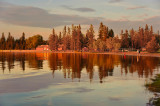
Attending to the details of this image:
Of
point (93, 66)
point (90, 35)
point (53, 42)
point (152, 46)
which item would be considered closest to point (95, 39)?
point (90, 35)

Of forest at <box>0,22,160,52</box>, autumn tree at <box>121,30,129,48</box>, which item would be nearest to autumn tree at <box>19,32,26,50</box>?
forest at <box>0,22,160,52</box>

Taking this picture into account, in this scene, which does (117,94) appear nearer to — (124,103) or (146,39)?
(124,103)

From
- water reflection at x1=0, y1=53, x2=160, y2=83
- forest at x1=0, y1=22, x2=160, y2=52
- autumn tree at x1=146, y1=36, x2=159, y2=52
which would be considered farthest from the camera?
forest at x1=0, y1=22, x2=160, y2=52

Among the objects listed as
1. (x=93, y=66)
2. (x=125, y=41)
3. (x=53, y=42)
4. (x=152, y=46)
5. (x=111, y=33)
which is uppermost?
(x=111, y=33)

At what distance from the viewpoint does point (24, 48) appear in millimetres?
196750

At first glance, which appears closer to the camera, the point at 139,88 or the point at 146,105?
the point at 146,105

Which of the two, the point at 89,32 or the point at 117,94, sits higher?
the point at 89,32

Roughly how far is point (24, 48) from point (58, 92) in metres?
190

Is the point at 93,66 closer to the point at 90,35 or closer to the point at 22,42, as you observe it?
the point at 90,35

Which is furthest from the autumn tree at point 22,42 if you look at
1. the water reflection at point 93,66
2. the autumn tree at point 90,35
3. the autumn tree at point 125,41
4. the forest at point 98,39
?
the water reflection at point 93,66

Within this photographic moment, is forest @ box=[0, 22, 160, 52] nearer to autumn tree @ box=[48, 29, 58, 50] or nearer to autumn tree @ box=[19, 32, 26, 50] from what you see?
autumn tree @ box=[48, 29, 58, 50]

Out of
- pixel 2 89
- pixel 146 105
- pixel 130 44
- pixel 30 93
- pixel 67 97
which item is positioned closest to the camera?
pixel 146 105

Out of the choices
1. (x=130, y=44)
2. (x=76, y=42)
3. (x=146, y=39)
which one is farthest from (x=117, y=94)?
(x=130, y=44)

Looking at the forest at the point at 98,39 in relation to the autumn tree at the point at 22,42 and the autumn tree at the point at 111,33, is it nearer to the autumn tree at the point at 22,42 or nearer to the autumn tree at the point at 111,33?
the autumn tree at the point at 111,33
